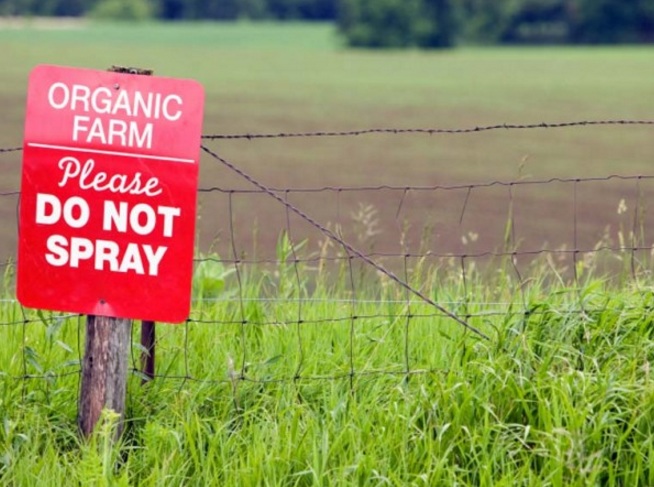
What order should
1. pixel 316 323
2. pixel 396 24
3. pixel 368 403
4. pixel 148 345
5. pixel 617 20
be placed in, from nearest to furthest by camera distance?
pixel 368 403 < pixel 148 345 < pixel 316 323 < pixel 396 24 < pixel 617 20

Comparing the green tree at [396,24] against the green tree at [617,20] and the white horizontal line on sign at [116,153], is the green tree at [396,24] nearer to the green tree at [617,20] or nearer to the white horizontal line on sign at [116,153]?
the green tree at [617,20]

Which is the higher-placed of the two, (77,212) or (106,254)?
(77,212)

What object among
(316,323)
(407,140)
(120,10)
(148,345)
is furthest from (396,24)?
(148,345)

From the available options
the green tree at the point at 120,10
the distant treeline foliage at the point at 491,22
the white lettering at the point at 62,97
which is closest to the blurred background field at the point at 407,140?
the white lettering at the point at 62,97

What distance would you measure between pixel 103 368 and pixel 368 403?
846 millimetres

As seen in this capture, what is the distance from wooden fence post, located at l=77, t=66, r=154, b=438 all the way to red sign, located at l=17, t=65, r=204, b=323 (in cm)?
6

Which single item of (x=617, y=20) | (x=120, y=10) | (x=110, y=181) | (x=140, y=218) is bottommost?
(x=140, y=218)

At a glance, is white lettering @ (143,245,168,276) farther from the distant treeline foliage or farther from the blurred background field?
the distant treeline foliage

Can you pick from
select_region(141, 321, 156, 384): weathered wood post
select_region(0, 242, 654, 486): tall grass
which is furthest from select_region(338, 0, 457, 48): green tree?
select_region(141, 321, 156, 384): weathered wood post

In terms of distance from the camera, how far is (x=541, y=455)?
363 centimetres

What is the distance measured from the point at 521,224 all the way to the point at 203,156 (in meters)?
6.05

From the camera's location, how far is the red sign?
3.81 m

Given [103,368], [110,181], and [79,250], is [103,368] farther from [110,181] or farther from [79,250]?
[110,181]

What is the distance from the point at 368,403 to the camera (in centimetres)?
407
